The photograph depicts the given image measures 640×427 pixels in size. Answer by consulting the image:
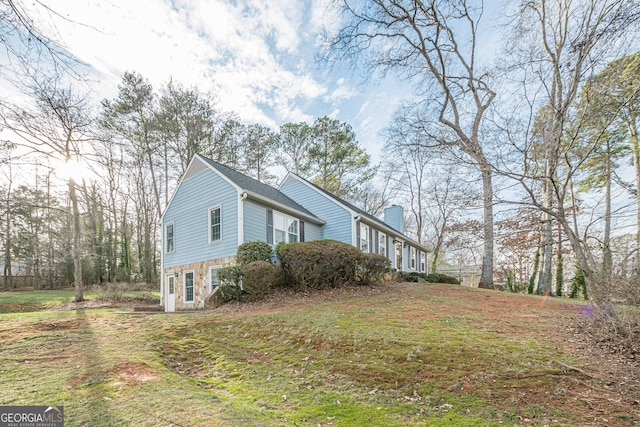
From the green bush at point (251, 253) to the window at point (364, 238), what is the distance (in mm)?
6002

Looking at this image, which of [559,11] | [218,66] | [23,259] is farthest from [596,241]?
[23,259]

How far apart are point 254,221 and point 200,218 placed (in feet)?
9.26

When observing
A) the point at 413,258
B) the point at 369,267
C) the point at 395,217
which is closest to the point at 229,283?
the point at 369,267

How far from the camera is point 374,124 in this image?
585 inches

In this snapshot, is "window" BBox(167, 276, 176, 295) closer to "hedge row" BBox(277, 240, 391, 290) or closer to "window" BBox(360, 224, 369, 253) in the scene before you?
"hedge row" BBox(277, 240, 391, 290)

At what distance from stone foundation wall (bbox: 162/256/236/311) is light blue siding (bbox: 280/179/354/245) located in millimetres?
4344

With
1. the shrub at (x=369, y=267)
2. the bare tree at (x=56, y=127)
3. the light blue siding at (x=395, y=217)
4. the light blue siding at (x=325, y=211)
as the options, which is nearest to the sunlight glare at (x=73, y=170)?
the bare tree at (x=56, y=127)

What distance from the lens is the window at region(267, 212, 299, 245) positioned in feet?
42.8

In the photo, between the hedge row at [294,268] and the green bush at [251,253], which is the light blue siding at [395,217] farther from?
the green bush at [251,253]

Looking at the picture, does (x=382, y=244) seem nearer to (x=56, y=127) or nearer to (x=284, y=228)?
(x=284, y=228)

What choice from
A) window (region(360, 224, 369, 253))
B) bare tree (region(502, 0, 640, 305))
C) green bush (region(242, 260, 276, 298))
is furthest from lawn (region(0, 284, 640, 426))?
window (region(360, 224, 369, 253))

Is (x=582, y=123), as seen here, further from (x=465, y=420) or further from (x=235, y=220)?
(x=235, y=220)

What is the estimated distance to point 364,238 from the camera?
1594cm

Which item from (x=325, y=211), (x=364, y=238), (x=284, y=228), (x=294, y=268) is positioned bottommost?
(x=294, y=268)
